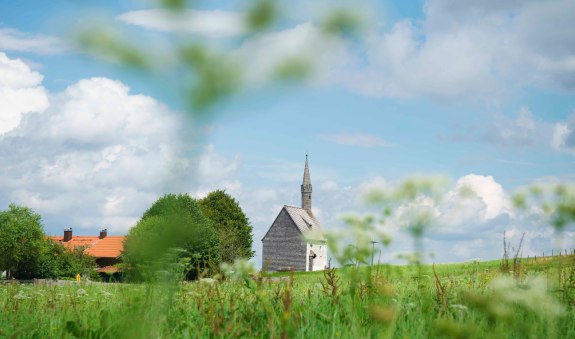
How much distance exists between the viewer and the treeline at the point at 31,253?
2124 inches

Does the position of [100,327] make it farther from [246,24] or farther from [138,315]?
[246,24]

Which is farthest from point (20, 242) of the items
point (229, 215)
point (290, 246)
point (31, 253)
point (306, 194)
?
point (306, 194)

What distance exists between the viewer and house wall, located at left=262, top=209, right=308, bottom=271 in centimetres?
8531

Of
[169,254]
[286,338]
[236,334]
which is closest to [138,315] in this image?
[169,254]

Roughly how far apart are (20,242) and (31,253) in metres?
1.47

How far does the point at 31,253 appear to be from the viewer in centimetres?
5456

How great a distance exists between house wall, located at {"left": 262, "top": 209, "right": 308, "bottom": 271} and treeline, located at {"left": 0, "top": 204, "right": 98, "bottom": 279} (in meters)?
35.6

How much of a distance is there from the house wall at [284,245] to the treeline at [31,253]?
117ft

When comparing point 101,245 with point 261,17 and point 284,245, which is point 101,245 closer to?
point 284,245

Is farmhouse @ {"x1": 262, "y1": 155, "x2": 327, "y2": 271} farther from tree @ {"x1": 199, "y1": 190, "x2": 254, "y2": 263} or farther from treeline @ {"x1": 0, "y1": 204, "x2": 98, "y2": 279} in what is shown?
treeline @ {"x1": 0, "y1": 204, "x2": 98, "y2": 279}

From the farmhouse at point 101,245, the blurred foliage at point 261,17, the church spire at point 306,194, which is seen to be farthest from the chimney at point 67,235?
the blurred foliage at point 261,17

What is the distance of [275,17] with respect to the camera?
1596mm

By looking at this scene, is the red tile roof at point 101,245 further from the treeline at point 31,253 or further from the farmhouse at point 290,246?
the farmhouse at point 290,246

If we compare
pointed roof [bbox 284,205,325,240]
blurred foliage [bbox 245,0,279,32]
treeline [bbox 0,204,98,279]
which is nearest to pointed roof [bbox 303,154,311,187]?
pointed roof [bbox 284,205,325,240]
